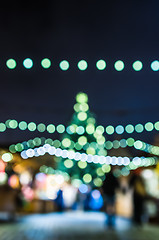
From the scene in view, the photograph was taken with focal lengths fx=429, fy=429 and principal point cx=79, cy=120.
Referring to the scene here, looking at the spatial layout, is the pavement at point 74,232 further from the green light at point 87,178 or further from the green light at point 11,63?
the green light at point 87,178

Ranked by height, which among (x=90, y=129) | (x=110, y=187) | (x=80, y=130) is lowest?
(x=110, y=187)

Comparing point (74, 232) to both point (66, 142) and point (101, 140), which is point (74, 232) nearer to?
point (66, 142)

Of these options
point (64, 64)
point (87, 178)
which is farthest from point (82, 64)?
point (87, 178)

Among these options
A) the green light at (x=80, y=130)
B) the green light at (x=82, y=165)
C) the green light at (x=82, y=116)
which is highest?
the green light at (x=82, y=116)

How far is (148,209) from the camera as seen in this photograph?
18.5m

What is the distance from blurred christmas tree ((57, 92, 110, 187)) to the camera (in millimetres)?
42969

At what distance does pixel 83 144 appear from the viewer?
4372cm

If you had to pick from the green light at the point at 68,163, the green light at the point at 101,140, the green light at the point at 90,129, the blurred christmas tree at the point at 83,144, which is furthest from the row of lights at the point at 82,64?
the green light at the point at 90,129

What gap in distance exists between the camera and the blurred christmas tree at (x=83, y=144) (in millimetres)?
42969

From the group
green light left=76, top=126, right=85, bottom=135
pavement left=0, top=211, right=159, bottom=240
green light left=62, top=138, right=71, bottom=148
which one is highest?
green light left=76, top=126, right=85, bottom=135

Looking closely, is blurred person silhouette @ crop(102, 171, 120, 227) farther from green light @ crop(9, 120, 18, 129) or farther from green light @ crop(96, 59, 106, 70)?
green light @ crop(9, 120, 18, 129)

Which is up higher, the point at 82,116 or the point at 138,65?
the point at 82,116

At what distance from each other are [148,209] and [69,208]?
22.2 meters

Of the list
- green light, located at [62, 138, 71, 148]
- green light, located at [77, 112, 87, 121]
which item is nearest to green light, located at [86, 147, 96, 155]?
green light, located at [62, 138, 71, 148]
